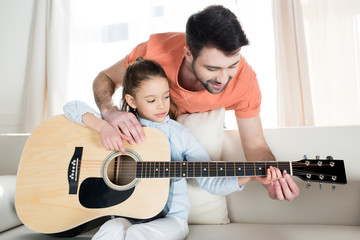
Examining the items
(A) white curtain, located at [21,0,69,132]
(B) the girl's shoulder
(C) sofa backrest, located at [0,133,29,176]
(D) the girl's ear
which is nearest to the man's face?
(B) the girl's shoulder

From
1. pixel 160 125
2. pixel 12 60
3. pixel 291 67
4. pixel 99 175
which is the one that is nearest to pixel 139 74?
pixel 160 125

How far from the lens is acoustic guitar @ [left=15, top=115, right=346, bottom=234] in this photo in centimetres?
107

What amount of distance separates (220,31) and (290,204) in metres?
0.86

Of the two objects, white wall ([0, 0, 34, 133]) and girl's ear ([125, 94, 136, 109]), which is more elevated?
white wall ([0, 0, 34, 133])

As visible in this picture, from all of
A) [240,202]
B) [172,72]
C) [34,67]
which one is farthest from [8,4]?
[240,202]

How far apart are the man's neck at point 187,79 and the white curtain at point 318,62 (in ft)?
2.85

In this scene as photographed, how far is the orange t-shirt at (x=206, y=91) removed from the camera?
4.65ft

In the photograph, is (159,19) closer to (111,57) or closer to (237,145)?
(111,57)

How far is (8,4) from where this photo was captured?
2.54m

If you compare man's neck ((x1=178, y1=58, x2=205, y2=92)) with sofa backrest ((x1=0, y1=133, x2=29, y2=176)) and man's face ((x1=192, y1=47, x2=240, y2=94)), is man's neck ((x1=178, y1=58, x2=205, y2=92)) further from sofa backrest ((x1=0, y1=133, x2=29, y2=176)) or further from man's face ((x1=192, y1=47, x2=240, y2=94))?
sofa backrest ((x1=0, y1=133, x2=29, y2=176))

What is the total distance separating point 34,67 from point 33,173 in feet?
5.26

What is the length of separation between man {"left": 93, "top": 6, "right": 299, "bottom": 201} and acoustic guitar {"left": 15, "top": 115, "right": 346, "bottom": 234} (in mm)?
81

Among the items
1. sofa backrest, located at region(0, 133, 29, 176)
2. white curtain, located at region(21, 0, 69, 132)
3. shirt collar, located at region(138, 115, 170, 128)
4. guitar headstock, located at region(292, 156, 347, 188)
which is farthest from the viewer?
white curtain, located at region(21, 0, 69, 132)

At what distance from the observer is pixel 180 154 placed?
1291mm
